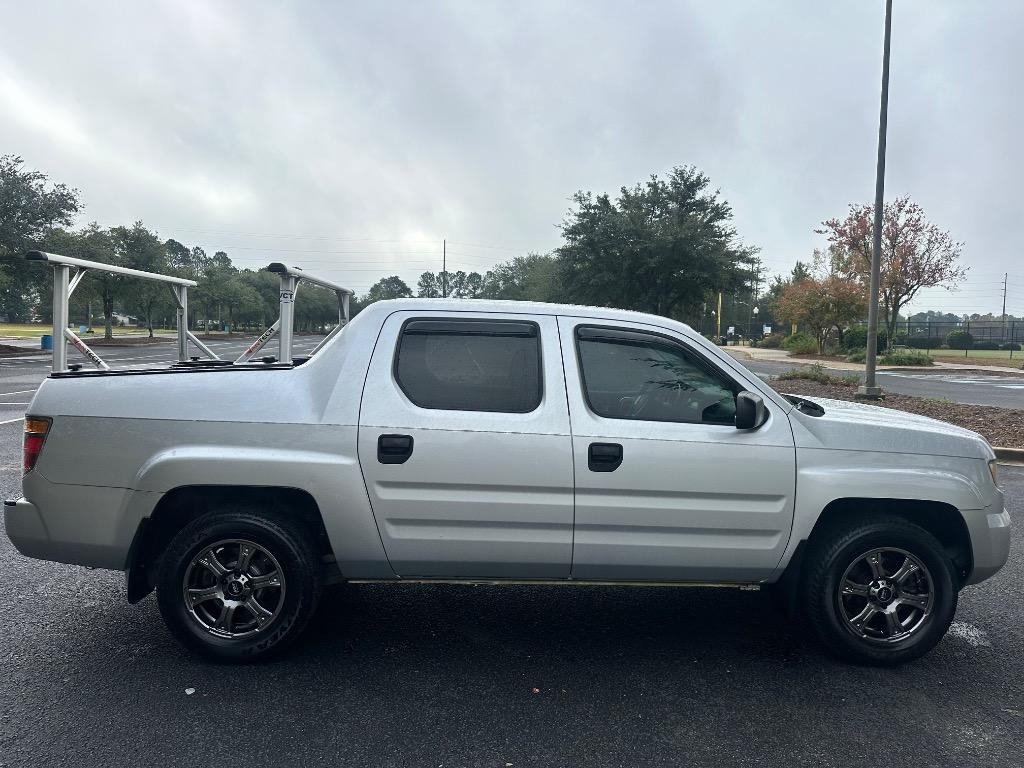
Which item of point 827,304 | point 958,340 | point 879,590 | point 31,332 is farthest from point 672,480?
point 31,332

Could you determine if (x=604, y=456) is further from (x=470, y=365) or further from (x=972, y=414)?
(x=972, y=414)

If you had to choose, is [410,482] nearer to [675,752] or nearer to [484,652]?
[484,652]

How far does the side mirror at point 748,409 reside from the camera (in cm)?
356

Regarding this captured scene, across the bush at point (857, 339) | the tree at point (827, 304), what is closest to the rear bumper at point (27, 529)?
the tree at point (827, 304)

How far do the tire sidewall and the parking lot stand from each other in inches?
4.5

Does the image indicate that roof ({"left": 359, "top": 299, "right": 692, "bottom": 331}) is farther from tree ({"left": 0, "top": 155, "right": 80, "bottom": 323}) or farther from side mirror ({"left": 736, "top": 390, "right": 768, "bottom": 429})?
tree ({"left": 0, "top": 155, "right": 80, "bottom": 323})

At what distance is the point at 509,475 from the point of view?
3561mm

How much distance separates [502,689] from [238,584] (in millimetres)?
1374

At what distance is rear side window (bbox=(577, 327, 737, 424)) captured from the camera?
12.3 feet

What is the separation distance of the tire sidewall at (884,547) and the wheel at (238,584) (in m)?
2.54

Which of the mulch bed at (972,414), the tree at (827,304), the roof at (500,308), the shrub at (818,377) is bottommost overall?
the mulch bed at (972,414)

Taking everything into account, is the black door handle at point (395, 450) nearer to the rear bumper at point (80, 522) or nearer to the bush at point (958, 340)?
the rear bumper at point (80, 522)

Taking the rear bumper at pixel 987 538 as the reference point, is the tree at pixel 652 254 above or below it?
above

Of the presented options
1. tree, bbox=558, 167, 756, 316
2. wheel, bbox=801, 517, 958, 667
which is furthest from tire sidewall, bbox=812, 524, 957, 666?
tree, bbox=558, 167, 756, 316
